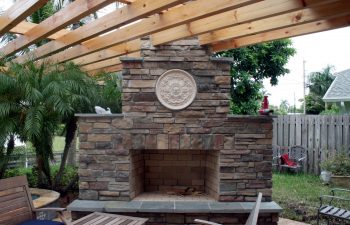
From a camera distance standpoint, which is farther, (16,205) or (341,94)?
(341,94)

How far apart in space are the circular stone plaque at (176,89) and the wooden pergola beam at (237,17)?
0.51 m

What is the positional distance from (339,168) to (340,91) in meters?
5.03

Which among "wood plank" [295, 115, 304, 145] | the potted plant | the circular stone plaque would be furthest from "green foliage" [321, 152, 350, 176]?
the circular stone plaque

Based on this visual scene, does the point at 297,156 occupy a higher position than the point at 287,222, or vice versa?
the point at 297,156

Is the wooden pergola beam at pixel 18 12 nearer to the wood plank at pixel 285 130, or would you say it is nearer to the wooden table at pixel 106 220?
the wooden table at pixel 106 220

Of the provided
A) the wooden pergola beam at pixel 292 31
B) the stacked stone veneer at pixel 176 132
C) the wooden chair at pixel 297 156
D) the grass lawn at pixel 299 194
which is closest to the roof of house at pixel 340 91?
the wooden chair at pixel 297 156

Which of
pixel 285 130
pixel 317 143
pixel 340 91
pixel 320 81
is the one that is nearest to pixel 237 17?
pixel 317 143

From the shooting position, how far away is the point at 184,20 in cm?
364

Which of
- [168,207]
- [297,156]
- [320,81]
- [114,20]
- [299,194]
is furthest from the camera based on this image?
[320,81]

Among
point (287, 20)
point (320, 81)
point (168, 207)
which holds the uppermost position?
point (320, 81)

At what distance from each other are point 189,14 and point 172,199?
2.82m

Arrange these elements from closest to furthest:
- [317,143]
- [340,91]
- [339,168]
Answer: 1. [339,168]
2. [317,143]
3. [340,91]

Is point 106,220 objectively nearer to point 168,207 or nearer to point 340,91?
point 168,207

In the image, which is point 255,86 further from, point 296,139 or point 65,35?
point 65,35
